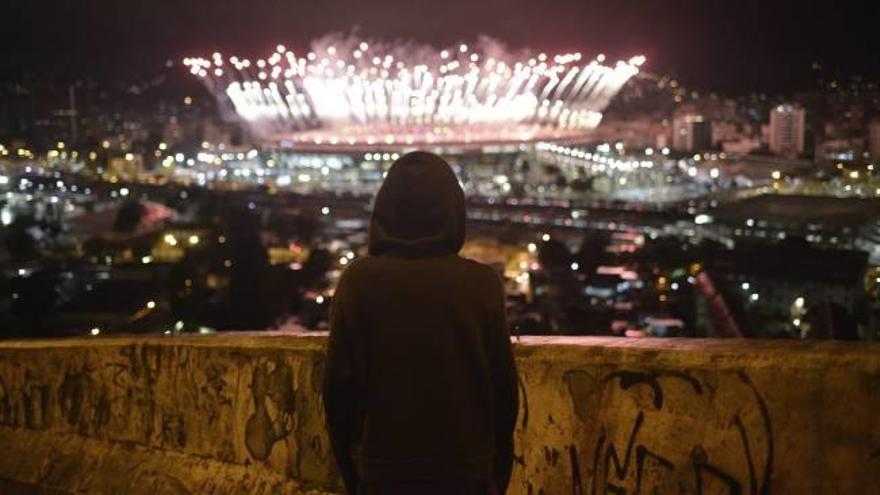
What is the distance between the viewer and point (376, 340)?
1504 millimetres

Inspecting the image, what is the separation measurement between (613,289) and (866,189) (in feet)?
56.3

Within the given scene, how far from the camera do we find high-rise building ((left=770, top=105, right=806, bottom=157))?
4994 centimetres

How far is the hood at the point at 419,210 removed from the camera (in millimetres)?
1492

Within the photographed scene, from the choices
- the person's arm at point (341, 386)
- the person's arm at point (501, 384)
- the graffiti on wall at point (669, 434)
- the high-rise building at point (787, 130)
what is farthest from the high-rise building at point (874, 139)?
the person's arm at point (341, 386)

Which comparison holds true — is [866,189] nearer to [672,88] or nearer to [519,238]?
[519,238]

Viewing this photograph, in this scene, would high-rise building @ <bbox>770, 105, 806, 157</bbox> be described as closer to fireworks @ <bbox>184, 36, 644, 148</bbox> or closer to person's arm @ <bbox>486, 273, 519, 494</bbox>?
fireworks @ <bbox>184, 36, 644, 148</bbox>

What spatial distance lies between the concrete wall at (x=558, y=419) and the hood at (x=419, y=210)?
76 cm

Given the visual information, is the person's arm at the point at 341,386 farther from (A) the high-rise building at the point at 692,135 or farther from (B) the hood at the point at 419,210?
(A) the high-rise building at the point at 692,135

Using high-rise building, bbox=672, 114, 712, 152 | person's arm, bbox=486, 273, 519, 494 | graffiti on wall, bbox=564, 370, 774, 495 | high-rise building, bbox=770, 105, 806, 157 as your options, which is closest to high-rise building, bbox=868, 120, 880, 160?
high-rise building, bbox=770, 105, 806, 157

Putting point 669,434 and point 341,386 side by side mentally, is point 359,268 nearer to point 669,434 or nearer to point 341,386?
point 341,386

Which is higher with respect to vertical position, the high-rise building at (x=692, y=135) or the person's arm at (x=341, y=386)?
the high-rise building at (x=692, y=135)

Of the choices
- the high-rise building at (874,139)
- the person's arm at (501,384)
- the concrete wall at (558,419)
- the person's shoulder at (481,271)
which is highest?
the high-rise building at (874,139)

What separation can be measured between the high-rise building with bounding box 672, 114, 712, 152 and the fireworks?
627 cm

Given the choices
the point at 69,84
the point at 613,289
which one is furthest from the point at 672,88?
the point at 613,289
